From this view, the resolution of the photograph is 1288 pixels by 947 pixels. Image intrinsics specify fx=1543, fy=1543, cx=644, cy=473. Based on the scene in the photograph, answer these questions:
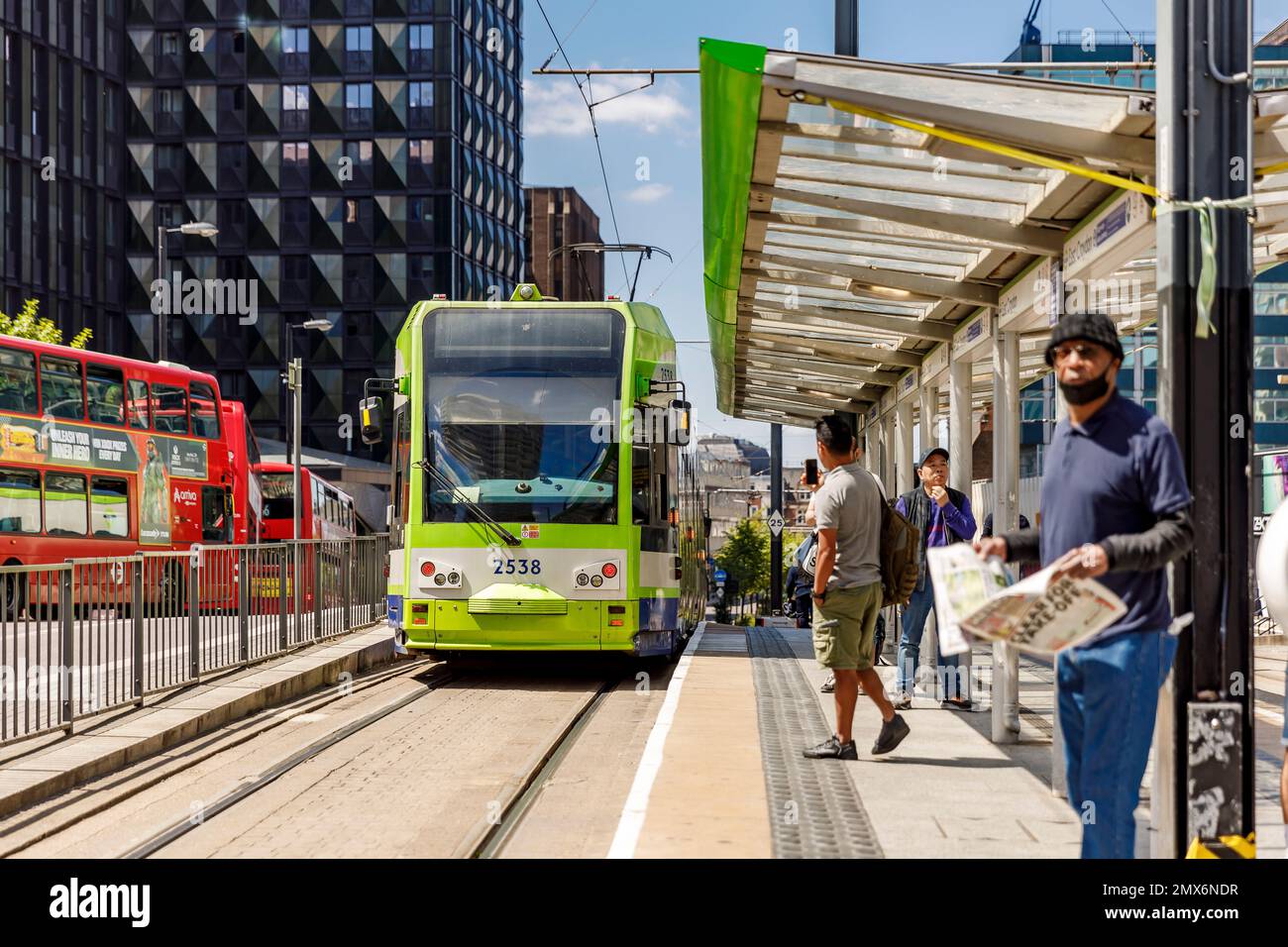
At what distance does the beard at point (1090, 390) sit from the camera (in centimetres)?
463

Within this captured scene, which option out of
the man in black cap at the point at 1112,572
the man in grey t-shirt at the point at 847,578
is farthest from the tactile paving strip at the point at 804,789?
the man in black cap at the point at 1112,572

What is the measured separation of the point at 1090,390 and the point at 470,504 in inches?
371

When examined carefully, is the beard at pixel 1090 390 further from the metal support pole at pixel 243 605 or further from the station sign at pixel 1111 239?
the metal support pole at pixel 243 605

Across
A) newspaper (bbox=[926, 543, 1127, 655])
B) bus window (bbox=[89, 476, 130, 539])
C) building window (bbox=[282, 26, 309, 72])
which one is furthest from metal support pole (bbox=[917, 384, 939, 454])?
building window (bbox=[282, 26, 309, 72])

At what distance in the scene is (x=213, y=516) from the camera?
26656 mm

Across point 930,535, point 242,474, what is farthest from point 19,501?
point 930,535

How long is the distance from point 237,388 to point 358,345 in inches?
221

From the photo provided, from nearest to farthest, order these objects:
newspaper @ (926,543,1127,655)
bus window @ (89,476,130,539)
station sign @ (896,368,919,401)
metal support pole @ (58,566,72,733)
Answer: newspaper @ (926,543,1127,655)
metal support pole @ (58,566,72,733)
station sign @ (896,368,919,401)
bus window @ (89,476,130,539)

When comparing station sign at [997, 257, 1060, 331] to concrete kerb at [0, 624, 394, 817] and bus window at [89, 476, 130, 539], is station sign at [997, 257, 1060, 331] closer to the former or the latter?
concrete kerb at [0, 624, 394, 817]

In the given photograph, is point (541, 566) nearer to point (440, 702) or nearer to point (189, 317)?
point (440, 702)

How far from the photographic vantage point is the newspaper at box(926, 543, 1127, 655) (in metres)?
4.32

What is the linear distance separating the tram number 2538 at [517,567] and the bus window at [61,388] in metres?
11.9

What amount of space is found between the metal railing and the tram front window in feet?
6.29

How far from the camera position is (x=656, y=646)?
14.1m
